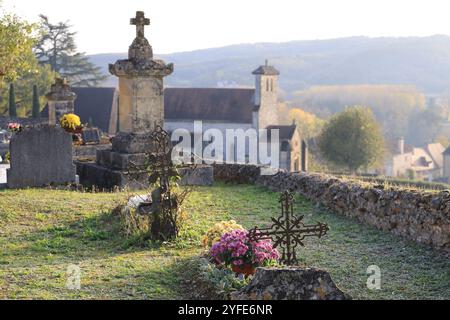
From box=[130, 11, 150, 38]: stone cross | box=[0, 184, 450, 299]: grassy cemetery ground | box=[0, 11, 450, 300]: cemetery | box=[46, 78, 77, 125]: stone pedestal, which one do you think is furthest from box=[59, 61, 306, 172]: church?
box=[0, 184, 450, 299]: grassy cemetery ground

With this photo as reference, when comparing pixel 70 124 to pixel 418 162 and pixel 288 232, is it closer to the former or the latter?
pixel 288 232

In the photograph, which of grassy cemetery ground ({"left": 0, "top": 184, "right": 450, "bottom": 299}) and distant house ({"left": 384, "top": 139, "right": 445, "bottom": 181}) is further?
distant house ({"left": 384, "top": 139, "right": 445, "bottom": 181})

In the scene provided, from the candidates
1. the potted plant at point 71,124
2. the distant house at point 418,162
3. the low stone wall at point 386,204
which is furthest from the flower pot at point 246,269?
the distant house at point 418,162

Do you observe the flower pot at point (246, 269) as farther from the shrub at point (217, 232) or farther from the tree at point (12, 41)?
the tree at point (12, 41)

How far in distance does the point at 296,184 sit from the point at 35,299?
28.1ft

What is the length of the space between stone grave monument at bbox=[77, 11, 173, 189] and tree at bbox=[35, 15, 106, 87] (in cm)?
5038

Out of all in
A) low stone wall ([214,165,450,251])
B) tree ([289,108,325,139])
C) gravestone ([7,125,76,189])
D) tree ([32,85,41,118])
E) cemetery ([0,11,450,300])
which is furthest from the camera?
tree ([289,108,325,139])

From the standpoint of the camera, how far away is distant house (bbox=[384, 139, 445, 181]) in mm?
87812

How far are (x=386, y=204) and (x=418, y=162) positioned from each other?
291ft

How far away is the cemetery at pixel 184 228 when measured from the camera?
779 cm

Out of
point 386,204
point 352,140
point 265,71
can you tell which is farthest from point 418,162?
point 386,204

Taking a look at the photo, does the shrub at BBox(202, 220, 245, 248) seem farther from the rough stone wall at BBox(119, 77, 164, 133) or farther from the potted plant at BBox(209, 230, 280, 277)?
the rough stone wall at BBox(119, 77, 164, 133)

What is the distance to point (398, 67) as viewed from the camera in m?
184
